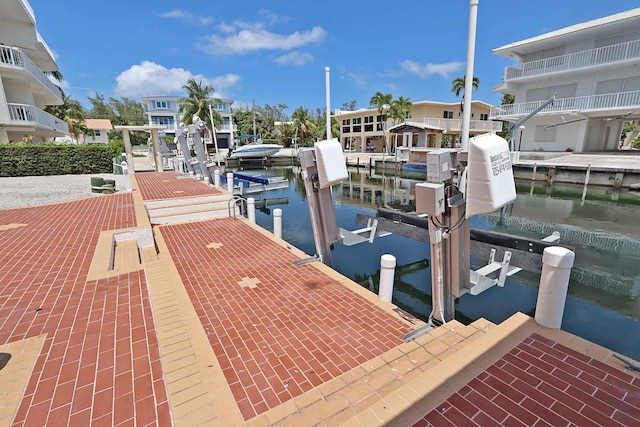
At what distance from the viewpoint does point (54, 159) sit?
1703 cm

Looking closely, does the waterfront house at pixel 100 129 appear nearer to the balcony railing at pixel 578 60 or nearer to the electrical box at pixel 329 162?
the balcony railing at pixel 578 60

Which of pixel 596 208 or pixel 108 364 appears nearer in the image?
pixel 108 364

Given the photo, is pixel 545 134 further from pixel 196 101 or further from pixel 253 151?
pixel 196 101

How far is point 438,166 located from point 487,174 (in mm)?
476

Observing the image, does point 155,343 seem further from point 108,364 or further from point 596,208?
point 596,208

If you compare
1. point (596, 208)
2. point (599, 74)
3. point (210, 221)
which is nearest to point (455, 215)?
point (210, 221)

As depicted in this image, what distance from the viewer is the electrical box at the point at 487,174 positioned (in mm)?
2932

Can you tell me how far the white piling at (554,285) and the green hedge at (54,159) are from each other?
2226 centimetres

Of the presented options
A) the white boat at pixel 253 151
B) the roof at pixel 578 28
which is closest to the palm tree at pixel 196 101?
the white boat at pixel 253 151

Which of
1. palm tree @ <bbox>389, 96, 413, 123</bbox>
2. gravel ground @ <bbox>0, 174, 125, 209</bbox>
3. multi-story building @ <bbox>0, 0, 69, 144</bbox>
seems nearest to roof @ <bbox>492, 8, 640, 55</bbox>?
palm tree @ <bbox>389, 96, 413, 123</bbox>

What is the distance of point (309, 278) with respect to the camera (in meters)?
5.02

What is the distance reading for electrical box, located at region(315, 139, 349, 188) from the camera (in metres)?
4.88

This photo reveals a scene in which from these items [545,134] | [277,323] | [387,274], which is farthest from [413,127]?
[277,323]

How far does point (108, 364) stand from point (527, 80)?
1277 inches
